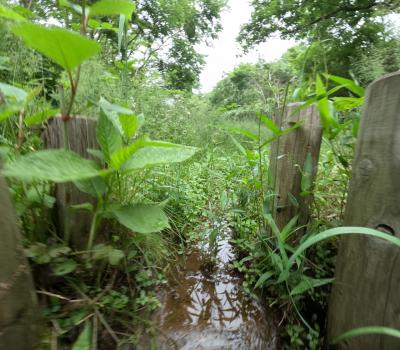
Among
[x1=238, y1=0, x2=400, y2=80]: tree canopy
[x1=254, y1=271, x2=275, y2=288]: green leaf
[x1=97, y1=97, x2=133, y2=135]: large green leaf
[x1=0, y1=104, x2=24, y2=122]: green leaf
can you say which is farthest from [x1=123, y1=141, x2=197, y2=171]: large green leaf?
[x1=238, y1=0, x2=400, y2=80]: tree canopy

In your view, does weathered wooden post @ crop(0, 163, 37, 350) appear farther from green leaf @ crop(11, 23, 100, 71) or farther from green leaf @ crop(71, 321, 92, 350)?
green leaf @ crop(11, 23, 100, 71)

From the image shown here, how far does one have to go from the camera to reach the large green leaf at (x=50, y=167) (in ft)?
1.91

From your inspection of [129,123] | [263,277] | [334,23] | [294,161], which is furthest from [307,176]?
[334,23]

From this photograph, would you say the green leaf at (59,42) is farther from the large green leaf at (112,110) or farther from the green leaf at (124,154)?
the green leaf at (124,154)

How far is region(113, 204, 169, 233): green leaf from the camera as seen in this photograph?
2.76ft

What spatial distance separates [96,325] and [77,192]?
0.48 metres

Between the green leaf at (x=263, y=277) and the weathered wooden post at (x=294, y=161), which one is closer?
the green leaf at (x=263, y=277)

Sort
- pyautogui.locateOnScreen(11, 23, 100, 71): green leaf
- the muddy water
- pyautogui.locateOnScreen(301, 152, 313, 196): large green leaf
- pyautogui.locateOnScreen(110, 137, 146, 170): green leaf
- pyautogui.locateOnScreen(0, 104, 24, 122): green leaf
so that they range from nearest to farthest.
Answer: pyautogui.locateOnScreen(11, 23, 100, 71): green leaf, pyautogui.locateOnScreen(0, 104, 24, 122): green leaf, pyautogui.locateOnScreen(110, 137, 146, 170): green leaf, the muddy water, pyautogui.locateOnScreen(301, 152, 313, 196): large green leaf

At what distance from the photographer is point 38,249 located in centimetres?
81

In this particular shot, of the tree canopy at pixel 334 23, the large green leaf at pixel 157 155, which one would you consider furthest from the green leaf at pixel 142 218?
the tree canopy at pixel 334 23

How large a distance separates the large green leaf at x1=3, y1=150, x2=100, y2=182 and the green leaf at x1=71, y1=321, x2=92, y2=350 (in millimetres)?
509

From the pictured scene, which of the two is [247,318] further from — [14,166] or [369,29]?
[369,29]

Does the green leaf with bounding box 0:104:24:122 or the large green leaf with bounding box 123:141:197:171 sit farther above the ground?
the green leaf with bounding box 0:104:24:122

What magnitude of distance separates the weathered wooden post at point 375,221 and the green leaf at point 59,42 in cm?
85
